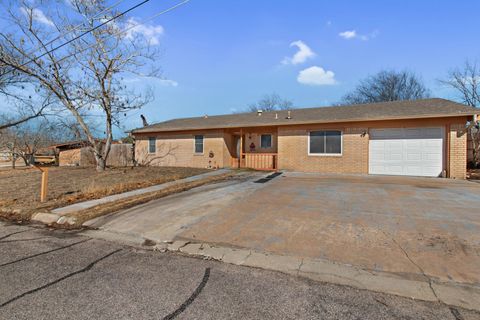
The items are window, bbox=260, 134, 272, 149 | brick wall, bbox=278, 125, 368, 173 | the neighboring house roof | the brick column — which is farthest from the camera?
window, bbox=260, 134, 272, 149

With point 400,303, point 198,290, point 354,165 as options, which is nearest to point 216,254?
point 198,290

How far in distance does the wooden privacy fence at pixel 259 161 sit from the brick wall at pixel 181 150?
4.80ft

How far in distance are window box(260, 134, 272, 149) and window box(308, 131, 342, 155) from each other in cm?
341

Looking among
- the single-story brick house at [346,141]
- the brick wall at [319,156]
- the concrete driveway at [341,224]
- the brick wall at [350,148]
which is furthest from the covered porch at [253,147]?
the concrete driveway at [341,224]

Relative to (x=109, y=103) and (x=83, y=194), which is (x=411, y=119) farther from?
(x=109, y=103)

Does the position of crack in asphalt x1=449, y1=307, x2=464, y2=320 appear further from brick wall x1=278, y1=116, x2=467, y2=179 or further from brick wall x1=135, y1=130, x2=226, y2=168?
brick wall x1=135, y1=130, x2=226, y2=168

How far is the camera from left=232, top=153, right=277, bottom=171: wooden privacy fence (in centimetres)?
1669

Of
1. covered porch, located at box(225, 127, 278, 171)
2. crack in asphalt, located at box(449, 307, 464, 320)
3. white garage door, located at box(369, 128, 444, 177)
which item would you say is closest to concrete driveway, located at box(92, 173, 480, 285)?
crack in asphalt, located at box(449, 307, 464, 320)

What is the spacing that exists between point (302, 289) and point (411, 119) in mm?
12304

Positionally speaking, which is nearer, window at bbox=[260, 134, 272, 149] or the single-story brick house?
the single-story brick house

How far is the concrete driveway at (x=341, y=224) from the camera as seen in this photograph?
3.89 meters

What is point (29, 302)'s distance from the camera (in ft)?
9.37

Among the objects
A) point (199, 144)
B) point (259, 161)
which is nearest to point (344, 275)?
point (259, 161)

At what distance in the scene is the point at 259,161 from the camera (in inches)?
675
